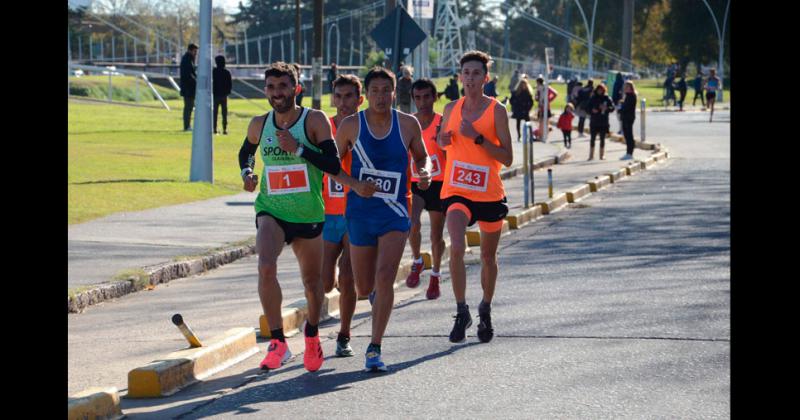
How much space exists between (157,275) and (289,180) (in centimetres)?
481

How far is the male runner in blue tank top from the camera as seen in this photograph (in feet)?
27.2

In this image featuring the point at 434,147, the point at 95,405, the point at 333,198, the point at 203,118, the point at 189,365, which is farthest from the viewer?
the point at 203,118

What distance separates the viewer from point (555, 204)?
20.0 m

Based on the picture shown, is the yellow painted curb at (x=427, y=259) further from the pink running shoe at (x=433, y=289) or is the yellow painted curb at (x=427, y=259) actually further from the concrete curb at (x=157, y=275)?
the concrete curb at (x=157, y=275)

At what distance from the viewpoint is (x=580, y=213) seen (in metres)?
19.1

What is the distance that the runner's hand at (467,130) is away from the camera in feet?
30.4

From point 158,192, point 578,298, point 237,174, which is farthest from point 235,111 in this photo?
point 578,298

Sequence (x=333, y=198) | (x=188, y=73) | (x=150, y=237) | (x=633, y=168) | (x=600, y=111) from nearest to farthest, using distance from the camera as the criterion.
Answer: (x=333, y=198), (x=150, y=237), (x=633, y=168), (x=188, y=73), (x=600, y=111)

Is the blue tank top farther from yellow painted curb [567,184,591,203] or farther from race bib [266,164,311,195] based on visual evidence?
yellow painted curb [567,184,591,203]

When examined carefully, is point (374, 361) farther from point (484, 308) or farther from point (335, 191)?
point (335, 191)

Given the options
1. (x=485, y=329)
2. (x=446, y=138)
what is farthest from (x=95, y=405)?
(x=446, y=138)

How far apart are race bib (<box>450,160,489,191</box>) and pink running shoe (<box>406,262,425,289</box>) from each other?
110 inches

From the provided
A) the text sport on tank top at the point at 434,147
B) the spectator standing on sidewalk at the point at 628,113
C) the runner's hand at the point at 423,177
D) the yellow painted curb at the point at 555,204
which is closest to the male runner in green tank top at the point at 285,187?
the runner's hand at the point at 423,177
